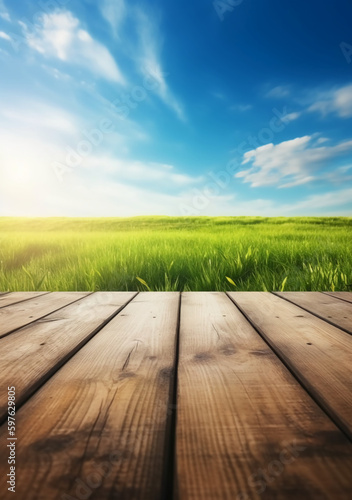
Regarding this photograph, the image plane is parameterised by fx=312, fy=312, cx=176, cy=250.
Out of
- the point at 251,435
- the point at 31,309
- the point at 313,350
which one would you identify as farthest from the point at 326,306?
the point at 31,309

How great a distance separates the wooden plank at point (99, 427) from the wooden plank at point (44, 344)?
4cm

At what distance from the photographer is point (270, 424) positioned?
0.60m

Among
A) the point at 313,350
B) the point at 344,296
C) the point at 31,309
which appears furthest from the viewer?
the point at 344,296

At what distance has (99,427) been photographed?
23.3 inches

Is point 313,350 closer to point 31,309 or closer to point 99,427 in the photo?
point 99,427

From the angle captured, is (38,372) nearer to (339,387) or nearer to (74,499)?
(74,499)

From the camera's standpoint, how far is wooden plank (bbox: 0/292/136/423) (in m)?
0.79

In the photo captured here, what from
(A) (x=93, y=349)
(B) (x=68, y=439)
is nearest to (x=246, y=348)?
(A) (x=93, y=349)

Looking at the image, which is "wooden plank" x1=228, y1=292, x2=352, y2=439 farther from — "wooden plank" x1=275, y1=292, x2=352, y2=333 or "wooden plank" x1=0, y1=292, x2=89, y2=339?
"wooden plank" x1=0, y1=292, x2=89, y2=339

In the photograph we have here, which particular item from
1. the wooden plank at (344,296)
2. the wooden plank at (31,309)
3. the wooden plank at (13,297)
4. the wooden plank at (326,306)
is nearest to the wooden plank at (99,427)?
the wooden plank at (31,309)

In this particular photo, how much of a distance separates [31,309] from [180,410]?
48.8 inches

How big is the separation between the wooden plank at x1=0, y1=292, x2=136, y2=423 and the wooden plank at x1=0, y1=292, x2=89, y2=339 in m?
0.06

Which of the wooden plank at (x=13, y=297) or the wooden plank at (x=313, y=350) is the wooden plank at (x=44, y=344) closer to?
the wooden plank at (x=13, y=297)

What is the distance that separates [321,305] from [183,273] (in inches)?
70.9
